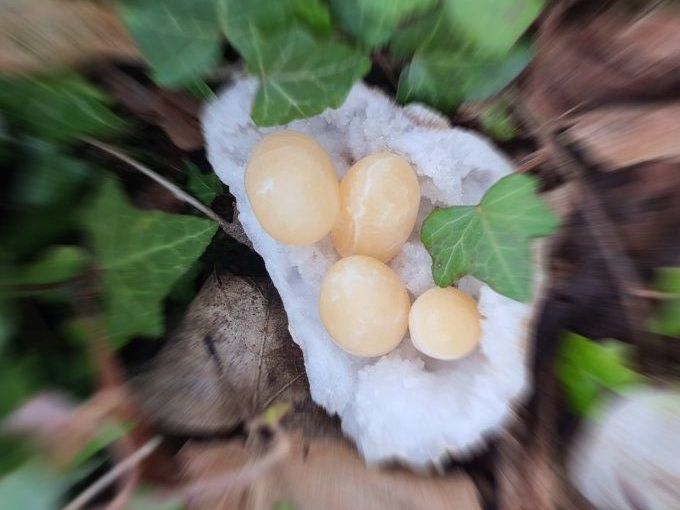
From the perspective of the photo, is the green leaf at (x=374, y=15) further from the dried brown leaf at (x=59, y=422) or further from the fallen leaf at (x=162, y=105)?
the dried brown leaf at (x=59, y=422)

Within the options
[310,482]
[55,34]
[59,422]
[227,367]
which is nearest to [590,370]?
[310,482]

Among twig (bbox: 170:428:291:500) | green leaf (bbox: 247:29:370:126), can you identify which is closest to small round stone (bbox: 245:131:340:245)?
green leaf (bbox: 247:29:370:126)

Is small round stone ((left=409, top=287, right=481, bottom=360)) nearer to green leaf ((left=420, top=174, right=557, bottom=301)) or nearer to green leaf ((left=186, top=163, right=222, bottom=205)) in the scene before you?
green leaf ((left=420, top=174, right=557, bottom=301))

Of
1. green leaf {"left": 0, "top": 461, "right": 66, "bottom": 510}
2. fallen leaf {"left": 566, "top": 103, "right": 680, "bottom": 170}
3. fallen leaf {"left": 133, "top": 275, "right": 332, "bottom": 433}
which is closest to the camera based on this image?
green leaf {"left": 0, "top": 461, "right": 66, "bottom": 510}

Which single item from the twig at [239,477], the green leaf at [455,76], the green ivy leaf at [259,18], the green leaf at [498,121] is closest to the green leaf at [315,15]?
the green ivy leaf at [259,18]

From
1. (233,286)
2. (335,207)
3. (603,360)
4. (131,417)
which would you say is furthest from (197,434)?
(603,360)

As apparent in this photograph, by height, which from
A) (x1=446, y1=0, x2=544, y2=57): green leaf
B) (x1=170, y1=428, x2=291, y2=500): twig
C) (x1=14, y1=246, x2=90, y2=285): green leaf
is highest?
(x1=446, y1=0, x2=544, y2=57): green leaf
